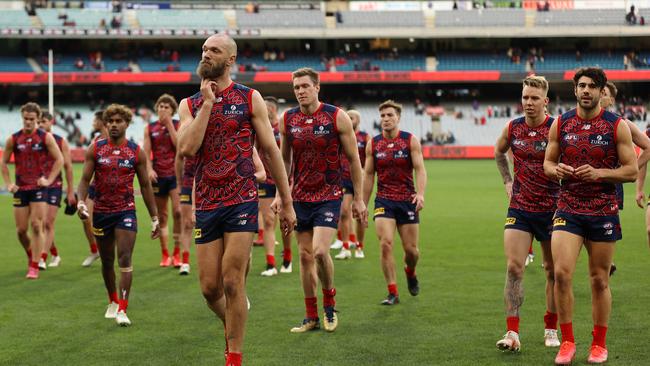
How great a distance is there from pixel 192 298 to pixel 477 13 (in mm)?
59064

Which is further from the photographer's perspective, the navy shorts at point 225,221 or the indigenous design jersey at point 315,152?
the indigenous design jersey at point 315,152

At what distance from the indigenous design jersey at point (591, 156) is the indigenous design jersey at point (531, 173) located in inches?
29.3

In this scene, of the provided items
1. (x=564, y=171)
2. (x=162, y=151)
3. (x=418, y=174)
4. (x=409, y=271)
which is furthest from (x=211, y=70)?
(x=162, y=151)

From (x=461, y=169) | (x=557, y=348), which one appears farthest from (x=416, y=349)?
(x=461, y=169)

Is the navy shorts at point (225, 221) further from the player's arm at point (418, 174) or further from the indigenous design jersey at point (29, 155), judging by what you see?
the indigenous design jersey at point (29, 155)

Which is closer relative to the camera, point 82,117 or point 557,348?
point 557,348

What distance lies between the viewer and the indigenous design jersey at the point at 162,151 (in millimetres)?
13758

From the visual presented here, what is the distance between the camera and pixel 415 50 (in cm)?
6881

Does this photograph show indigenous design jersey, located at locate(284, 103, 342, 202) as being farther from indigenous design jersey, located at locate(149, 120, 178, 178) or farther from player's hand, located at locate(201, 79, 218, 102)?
indigenous design jersey, located at locate(149, 120, 178, 178)

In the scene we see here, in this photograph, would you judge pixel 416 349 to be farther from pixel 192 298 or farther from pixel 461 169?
pixel 461 169

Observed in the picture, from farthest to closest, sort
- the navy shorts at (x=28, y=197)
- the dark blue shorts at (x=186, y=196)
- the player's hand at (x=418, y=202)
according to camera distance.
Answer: the dark blue shorts at (x=186, y=196), the navy shorts at (x=28, y=197), the player's hand at (x=418, y=202)

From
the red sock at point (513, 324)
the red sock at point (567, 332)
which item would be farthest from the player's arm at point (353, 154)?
the red sock at point (567, 332)

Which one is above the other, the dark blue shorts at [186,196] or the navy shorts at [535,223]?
the navy shorts at [535,223]

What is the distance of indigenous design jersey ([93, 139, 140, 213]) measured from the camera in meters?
9.62
